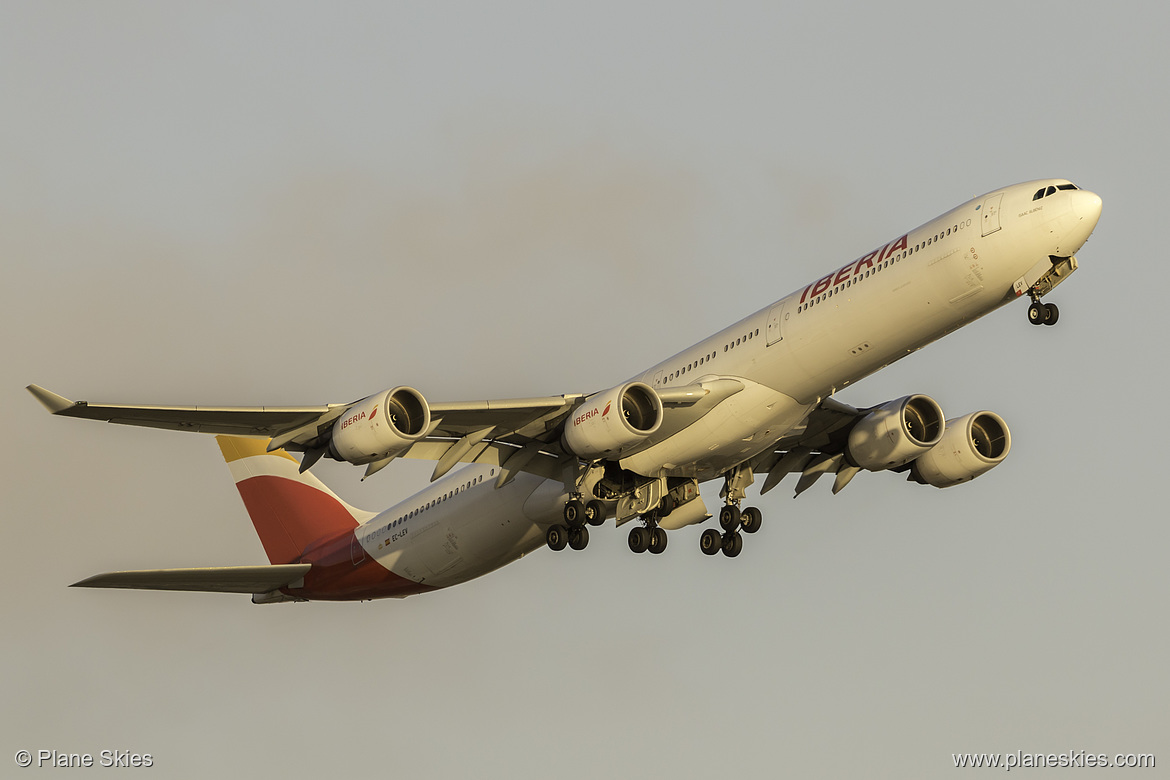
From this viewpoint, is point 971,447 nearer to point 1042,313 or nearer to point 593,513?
point 1042,313

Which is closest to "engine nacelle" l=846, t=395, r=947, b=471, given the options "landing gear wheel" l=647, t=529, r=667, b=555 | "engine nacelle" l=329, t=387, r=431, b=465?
"landing gear wheel" l=647, t=529, r=667, b=555

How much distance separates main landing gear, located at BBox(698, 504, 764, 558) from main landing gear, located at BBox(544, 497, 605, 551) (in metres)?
3.90

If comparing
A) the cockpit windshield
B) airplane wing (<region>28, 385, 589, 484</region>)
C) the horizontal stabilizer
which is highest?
the cockpit windshield

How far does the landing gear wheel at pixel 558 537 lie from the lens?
3744cm

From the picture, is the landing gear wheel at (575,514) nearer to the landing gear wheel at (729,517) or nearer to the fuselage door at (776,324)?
the landing gear wheel at (729,517)

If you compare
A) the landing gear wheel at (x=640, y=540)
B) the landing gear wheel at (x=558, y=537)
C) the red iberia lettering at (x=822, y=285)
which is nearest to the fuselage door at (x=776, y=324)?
the red iberia lettering at (x=822, y=285)

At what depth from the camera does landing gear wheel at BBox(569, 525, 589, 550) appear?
36938 millimetres

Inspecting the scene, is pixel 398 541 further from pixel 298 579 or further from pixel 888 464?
pixel 888 464

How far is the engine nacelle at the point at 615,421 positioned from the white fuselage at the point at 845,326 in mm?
1235

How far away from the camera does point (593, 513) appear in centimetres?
3672

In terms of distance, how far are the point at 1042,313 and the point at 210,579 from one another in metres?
24.0

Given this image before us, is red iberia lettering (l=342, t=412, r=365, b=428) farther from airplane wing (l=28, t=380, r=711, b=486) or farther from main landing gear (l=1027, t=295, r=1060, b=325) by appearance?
main landing gear (l=1027, t=295, r=1060, b=325)

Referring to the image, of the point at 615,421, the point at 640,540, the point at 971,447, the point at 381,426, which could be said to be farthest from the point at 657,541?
the point at 381,426

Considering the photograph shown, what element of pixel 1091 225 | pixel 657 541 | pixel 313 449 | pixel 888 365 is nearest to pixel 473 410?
pixel 313 449
